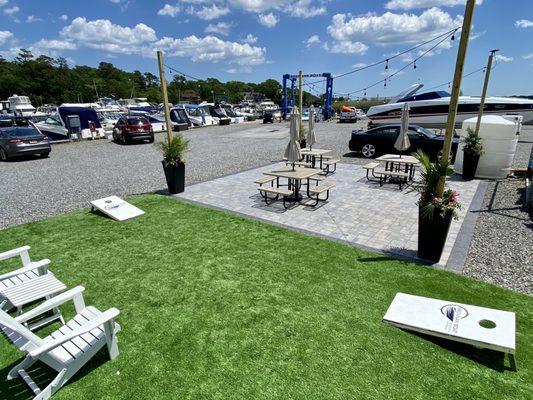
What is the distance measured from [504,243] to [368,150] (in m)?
9.42

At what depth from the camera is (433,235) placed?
17.4 feet

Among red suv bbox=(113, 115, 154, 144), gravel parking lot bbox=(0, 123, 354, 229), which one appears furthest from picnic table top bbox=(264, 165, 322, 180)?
red suv bbox=(113, 115, 154, 144)

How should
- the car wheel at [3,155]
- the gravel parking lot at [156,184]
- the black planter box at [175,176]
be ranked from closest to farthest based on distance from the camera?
the gravel parking lot at [156,184], the black planter box at [175,176], the car wheel at [3,155]

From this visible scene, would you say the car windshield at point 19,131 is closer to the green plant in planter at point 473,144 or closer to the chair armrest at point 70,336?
the chair armrest at point 70,336

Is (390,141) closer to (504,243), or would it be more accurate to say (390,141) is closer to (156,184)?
(504,243)

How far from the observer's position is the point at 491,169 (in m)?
10.8

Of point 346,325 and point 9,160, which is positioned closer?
point 346,325

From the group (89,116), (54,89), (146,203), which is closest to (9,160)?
(89,116)

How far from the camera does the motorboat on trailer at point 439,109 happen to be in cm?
2053

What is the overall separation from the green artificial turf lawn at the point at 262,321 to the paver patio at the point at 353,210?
67 cm

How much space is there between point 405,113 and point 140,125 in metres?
17.3

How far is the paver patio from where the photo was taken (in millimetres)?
6348

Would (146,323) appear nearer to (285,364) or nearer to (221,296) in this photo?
(221,296)

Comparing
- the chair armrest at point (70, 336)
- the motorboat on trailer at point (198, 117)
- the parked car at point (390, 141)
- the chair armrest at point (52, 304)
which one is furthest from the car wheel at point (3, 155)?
the motorboat on trailer at point (198, 117)
